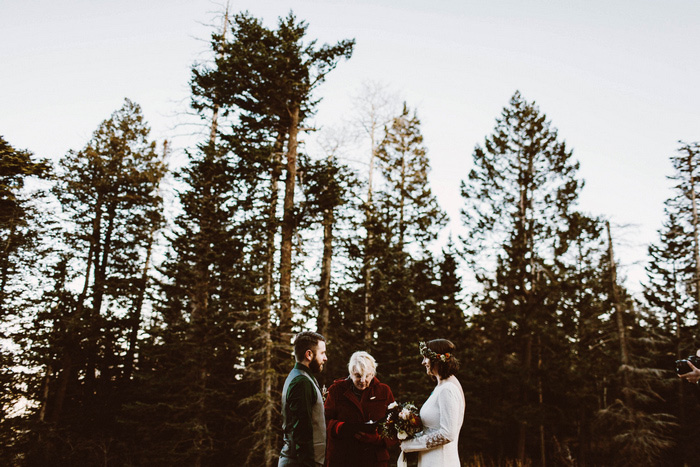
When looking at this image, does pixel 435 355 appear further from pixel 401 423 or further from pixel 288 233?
pixel 288 233

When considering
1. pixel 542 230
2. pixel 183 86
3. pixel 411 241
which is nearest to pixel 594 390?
pixel 542 230

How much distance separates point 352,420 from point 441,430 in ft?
3.89

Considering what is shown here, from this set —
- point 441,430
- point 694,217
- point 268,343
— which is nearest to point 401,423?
point 441,430

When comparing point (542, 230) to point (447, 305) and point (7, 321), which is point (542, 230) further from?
point (7, 321)

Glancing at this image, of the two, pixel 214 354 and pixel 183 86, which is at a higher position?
pixel 183 86

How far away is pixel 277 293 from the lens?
15156mm

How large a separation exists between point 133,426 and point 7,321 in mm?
7127

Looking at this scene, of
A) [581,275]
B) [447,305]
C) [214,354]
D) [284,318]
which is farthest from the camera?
[447,305]

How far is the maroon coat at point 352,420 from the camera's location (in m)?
4.98

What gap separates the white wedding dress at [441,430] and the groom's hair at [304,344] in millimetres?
1282

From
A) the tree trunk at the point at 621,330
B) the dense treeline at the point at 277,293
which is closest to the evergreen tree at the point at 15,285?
the dense treeline at the point at 277,293

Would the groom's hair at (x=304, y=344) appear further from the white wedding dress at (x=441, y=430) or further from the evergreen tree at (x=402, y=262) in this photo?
the evergreen tree at (x=402, y=262)

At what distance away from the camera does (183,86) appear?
18.7 m

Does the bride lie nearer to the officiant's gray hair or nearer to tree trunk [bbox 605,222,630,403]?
the officiant's gray hair
